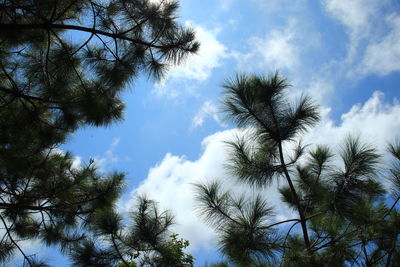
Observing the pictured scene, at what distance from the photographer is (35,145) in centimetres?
400

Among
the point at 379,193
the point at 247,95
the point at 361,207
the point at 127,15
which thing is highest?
the point at 127,15

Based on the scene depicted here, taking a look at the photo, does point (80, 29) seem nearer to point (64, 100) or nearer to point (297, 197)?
point (64, 100)

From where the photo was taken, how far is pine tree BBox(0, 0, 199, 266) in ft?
11.2

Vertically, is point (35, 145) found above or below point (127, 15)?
below

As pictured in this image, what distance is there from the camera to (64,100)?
376cm

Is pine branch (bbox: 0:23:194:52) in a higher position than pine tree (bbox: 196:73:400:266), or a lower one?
higher

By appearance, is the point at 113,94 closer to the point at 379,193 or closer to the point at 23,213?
the point at 23,213

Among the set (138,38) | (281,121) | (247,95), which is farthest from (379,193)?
(138,38)

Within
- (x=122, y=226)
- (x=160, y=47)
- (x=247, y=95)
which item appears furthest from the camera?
(x=160, y=47)

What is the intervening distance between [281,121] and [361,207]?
51.4 inches

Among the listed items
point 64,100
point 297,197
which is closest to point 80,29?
point 64,100

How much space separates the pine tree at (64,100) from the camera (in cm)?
341

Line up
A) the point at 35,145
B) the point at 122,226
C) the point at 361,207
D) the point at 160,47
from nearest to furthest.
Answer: the point at 361,207 < the point at 122,226 < the point at 160,47 < the point at 35,145

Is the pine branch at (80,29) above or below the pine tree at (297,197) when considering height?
above
